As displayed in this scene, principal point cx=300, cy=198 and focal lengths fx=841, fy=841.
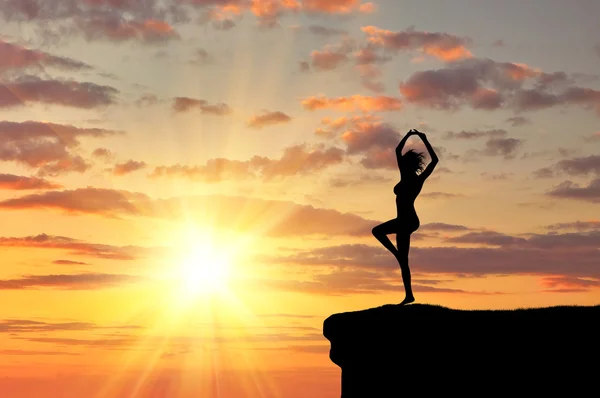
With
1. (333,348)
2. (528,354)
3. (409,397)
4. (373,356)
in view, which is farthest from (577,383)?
(333,348)

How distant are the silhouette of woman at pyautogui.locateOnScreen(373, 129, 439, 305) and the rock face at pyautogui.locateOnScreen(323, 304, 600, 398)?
1189 mm

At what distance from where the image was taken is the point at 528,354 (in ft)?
64.0

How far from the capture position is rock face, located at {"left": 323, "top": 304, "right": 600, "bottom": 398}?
1909 centimetres

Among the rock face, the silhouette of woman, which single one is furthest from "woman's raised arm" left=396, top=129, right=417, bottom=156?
the rock face

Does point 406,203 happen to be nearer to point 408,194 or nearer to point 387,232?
point 408,194

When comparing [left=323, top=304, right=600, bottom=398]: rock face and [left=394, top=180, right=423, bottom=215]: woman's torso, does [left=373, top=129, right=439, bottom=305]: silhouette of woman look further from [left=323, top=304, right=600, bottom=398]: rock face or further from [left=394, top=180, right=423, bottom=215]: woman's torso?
[left=323, top=304, right=600, bottom=398]: rock face

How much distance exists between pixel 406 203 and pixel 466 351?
4209 millimetres

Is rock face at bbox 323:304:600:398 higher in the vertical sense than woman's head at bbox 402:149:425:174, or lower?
lower

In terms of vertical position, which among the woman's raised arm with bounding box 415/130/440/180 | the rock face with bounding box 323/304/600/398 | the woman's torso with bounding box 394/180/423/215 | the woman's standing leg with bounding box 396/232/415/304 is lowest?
the rock face with bounding box 323/304/600/398

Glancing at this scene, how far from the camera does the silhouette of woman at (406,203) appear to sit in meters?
22.3

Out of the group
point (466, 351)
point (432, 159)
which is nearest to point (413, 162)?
point (432, 159)

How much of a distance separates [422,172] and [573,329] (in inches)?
220

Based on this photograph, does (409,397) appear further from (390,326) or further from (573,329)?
(573,329)

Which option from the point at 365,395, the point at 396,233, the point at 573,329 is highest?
the point at 396,233
